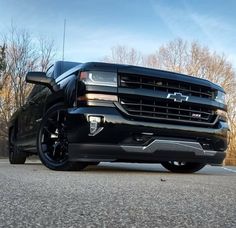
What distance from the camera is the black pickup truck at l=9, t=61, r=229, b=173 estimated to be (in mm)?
4918

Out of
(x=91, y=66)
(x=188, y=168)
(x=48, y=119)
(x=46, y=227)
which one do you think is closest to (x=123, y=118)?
(x=91, y=66)

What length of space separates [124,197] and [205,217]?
0.75 m

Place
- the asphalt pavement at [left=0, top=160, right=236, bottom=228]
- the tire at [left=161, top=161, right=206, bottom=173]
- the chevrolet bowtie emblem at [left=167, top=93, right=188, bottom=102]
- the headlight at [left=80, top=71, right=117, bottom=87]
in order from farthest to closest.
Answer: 1. the tire at [left=161, top=161, right=206, bottom=173]
2. the chevrolet bowtie emblem at [left=167, top=93, right=188, bottom=102]
3. the headlight at [left=80, top=71, right=117, bottom=87]
4. the asphalt pavement at [left=0, top=160, right=236, bottom=228]

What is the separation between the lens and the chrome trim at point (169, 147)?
4.96 meters

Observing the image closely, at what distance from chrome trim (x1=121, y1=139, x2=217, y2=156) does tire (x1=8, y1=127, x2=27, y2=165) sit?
11.3ft

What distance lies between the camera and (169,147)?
5.12 metres

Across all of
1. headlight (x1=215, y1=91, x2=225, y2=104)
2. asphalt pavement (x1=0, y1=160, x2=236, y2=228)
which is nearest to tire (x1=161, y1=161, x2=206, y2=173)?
headlight (x1=215, y1=91, x2=225, y2=104)

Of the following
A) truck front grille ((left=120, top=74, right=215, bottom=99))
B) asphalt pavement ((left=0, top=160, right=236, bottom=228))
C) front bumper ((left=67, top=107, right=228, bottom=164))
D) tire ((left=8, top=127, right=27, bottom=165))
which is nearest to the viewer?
asphalt pavement ((left=0, top=160, right=236, bottom=228))

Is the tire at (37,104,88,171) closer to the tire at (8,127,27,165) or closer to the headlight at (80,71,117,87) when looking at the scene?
the headlight at (80,71,117,87)

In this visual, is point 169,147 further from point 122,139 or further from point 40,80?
point 40,80

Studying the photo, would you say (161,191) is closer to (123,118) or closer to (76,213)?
(76,213)

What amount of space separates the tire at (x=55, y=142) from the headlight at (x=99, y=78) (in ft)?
1.52

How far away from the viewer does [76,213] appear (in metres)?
2.41

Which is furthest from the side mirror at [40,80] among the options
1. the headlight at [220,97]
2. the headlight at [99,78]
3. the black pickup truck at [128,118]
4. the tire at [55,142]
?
the headlight at [220,97]
